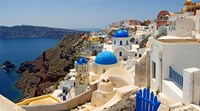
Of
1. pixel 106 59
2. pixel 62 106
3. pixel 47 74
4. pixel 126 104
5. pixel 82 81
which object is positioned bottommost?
pixel 47 74

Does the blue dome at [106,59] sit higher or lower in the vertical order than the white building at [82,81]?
higher

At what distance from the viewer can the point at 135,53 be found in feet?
111

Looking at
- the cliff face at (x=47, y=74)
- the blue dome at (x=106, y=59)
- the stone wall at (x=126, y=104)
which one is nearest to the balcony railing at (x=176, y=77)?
the stone wall at (x=126, y=104)

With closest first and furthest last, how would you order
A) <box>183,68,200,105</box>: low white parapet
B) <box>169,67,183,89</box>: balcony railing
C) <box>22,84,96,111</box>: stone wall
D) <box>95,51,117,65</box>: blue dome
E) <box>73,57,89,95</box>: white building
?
<box>183,68,200,105</box>: low white parapet → <box>169,67,183,89</box>: balcony railing → <box>22,84,96,111</box>: stone wall → <box>73,57,89,95</box>: white building → <box>95,51,117,65</box>: blue dome

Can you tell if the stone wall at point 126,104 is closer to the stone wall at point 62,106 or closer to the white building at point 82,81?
the stone wall at point 62,106

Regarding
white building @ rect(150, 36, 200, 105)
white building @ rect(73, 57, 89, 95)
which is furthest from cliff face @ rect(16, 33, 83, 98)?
white building @ rect(150, 36, 200, 105)

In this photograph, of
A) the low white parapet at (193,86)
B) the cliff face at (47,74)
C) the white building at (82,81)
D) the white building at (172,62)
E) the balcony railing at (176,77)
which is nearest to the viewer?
the low white parapet at (193,86)

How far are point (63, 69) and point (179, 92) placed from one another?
155ft

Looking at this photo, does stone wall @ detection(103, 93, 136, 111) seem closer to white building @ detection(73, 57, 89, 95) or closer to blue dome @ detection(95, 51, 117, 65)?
white building @ detection(73, 57, 89, 95)

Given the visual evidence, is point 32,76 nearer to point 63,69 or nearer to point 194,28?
point 63,69

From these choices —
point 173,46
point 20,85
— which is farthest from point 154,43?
point 20,85

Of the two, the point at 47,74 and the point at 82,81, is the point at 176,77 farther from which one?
the point at 47,74

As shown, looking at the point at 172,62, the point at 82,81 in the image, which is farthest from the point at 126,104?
the point at 82,81

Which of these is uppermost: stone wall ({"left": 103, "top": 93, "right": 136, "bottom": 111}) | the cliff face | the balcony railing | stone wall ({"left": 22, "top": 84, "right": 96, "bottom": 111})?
the balcony railing
